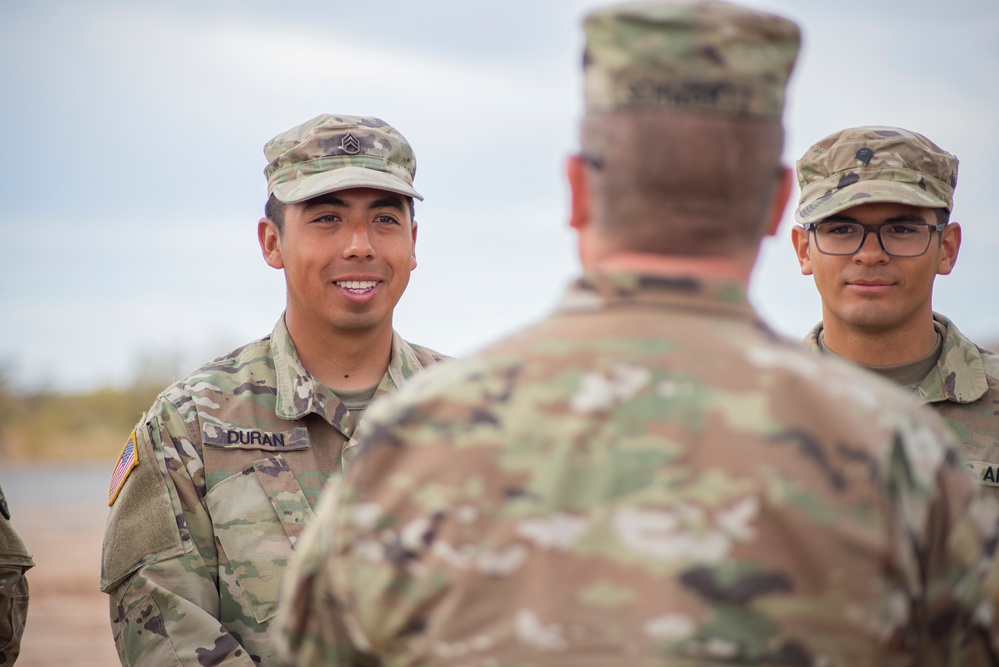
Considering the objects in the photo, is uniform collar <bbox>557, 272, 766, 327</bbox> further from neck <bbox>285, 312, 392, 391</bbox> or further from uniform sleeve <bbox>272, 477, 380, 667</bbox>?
neck <bbox>285, 312, 392, 391</bbox>

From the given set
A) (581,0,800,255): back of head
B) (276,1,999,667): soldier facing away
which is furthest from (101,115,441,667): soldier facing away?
(581,0,800,255): back of head

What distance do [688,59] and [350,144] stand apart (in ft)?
8.40

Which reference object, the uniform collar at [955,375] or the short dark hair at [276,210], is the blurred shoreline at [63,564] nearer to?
the short dark hair at [276,210]

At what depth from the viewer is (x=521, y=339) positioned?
1.98 metres

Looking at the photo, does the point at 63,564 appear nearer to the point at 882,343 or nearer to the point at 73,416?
the point at 882,343

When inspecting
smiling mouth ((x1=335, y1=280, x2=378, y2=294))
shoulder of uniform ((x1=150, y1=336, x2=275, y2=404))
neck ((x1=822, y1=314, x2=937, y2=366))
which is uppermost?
smiling mouth ((x1=335, y1=280, x2=378, y2=294))

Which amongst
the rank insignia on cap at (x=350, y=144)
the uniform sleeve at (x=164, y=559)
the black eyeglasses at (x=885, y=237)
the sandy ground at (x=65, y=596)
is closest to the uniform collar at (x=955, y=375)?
the black eyeglasses at (x=885, y=237)

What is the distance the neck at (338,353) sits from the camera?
4355 mm

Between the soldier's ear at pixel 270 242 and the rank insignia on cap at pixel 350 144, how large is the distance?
0.42 m

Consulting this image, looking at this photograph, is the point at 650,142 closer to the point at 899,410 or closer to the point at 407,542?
the point at 899,410

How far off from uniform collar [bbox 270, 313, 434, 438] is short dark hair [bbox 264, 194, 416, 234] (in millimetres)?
378

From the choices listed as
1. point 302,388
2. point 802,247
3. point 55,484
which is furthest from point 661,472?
point 55,484

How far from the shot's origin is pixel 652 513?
5.83ft

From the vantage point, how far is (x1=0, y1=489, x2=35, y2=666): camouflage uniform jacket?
4.15 metres
